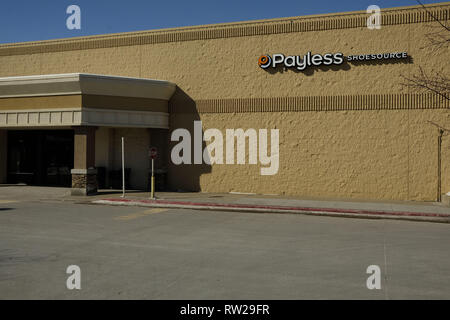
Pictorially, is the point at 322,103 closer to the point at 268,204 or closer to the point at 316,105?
the point at 316,105

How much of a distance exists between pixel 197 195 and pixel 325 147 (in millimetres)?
6612

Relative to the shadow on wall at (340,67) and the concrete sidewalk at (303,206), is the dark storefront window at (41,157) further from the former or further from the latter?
the shadow on wall at (340,67)

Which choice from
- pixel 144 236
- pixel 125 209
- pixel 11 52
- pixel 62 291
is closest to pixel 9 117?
pixel 11 52

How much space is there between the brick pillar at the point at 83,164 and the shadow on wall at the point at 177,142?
4.43 metres

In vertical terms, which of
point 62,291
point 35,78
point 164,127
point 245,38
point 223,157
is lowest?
point 62,291

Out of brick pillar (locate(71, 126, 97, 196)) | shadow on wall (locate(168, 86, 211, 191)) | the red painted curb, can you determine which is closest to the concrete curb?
the red painted curb

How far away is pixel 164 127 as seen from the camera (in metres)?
23.5

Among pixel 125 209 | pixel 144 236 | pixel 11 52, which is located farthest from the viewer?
pixel 11 52

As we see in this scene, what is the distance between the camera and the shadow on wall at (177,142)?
2334 cm

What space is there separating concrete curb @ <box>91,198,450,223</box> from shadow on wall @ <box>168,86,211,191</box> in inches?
195

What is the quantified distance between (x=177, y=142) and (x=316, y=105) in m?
7.61

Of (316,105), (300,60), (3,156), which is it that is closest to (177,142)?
(316,105)

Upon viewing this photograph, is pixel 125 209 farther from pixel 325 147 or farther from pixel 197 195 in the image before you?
pixel 325 147

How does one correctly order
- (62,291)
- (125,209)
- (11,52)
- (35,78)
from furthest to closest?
(11,52)
(35,78)
(125,209)
(62,291)
